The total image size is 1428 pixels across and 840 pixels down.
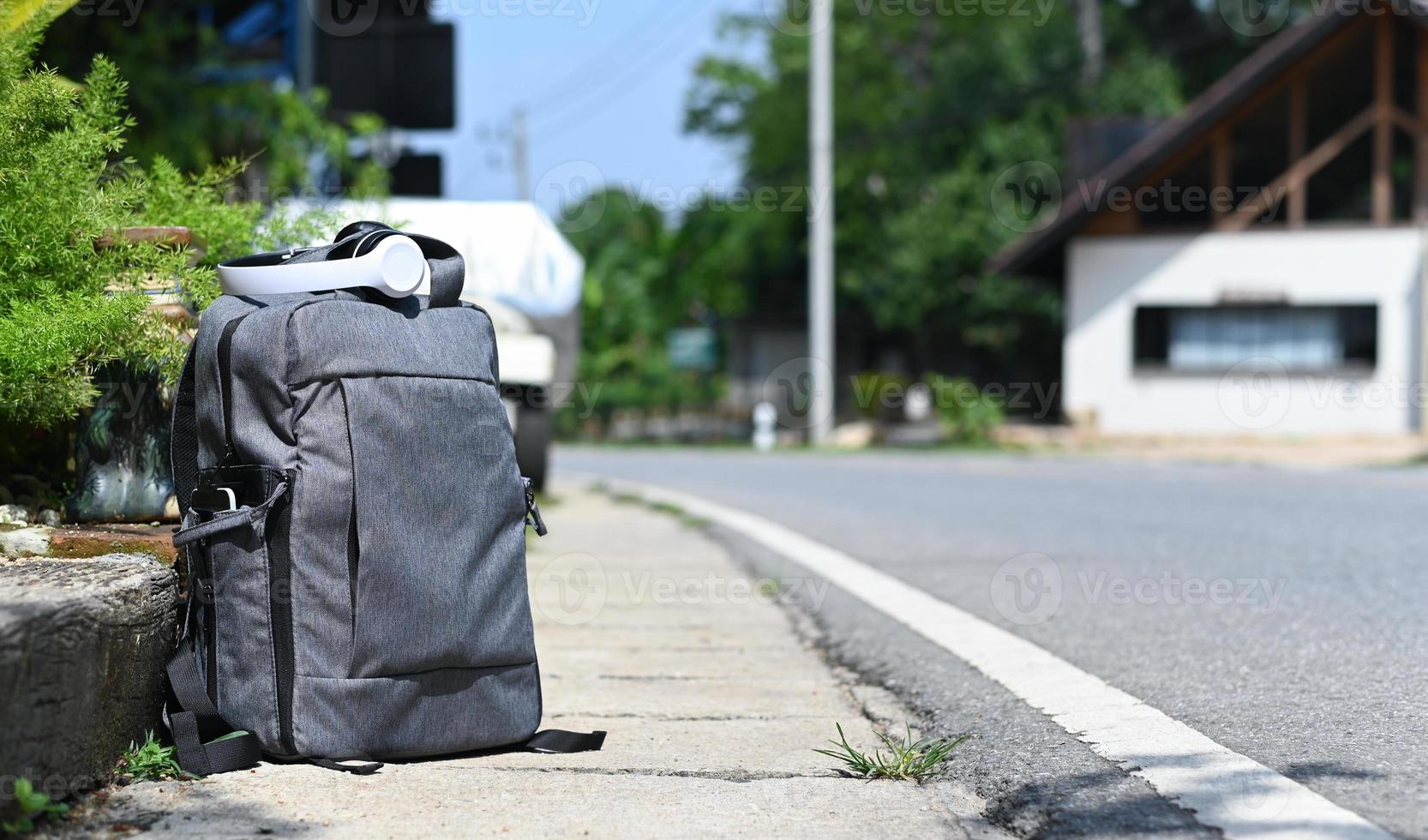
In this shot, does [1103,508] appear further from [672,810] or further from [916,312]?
[916,312]

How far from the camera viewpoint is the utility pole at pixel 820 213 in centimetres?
2336

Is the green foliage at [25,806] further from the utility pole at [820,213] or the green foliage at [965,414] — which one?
the utility pole at [820,213]

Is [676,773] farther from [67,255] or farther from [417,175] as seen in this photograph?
[417,175]

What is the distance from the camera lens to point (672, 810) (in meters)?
2.72

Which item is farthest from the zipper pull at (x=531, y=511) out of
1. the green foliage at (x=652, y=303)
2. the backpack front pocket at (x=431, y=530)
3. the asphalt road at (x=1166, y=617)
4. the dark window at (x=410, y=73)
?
the green foliage at (x=652, y=303)

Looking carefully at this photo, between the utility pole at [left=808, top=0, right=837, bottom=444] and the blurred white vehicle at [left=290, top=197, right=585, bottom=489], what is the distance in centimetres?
1430

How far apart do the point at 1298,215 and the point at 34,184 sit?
21.3 meters

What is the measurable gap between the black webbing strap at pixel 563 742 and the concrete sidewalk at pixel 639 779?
23 millimetres

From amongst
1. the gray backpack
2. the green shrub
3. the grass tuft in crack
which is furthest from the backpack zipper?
the green shrub

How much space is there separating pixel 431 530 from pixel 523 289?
5409mm

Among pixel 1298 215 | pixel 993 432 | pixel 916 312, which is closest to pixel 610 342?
pixel 916 312

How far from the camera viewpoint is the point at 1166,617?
16.9ft

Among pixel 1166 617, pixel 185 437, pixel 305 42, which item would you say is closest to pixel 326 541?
pixel 185 437

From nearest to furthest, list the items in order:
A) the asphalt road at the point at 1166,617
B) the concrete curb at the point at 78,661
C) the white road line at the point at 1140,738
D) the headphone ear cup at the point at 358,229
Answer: the concrete curb at the point at 78,661, the white road line at the point at 1140,738, the asphalt road at the point at 1166,617, the headphone ear cup at the point at 358,229
